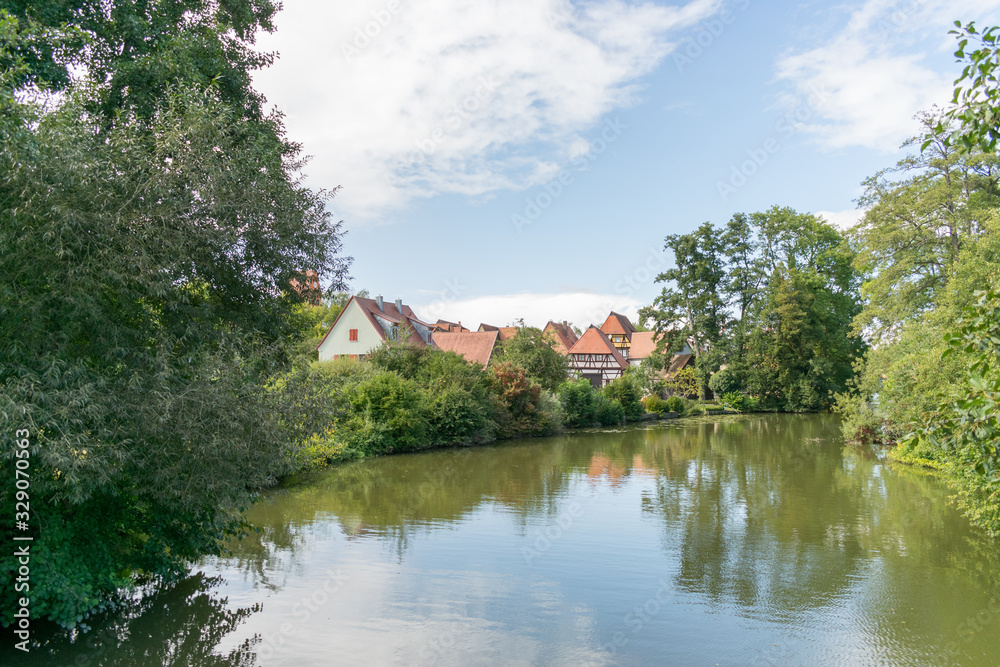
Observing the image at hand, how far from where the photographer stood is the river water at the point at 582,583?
22.3 ft

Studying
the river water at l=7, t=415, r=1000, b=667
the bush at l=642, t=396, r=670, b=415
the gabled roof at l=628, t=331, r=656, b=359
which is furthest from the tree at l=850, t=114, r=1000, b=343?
the gabled roof at l=628, t=331, r=656, b=359

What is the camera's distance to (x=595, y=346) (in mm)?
55562

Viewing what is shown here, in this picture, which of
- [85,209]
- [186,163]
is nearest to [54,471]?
[85,209]

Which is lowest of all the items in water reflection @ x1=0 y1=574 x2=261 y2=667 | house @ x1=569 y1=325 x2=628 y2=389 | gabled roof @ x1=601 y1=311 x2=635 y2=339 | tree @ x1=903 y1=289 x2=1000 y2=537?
water reflection @ x1=0 y1=574 x2=261 y2=667

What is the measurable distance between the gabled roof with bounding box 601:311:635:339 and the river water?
5330 cm

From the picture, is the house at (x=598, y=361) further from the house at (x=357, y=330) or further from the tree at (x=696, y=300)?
the house at (x=357, y=330)

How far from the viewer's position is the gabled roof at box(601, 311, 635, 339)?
70.1 m

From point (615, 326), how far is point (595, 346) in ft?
50.6

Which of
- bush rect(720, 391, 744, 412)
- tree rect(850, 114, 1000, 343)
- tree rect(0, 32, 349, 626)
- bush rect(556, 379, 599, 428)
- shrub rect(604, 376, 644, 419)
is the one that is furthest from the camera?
bush rect(720, 391, 744, 412)

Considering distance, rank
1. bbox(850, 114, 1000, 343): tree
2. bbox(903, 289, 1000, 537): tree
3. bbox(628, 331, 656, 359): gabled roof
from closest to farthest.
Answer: bbox(903, 289, 1000, 537): tree, bbox(850, 114, 1000, 343): tree, bbox(628, 331, 656, 359): gabled roof

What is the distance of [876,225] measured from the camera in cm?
2373

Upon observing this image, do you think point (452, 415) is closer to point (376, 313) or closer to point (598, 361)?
point (376, 313)

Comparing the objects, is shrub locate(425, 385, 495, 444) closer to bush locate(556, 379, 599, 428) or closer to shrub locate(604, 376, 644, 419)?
bush locate(556, 379, 599, 428)

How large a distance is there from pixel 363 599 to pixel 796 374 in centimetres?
4290
